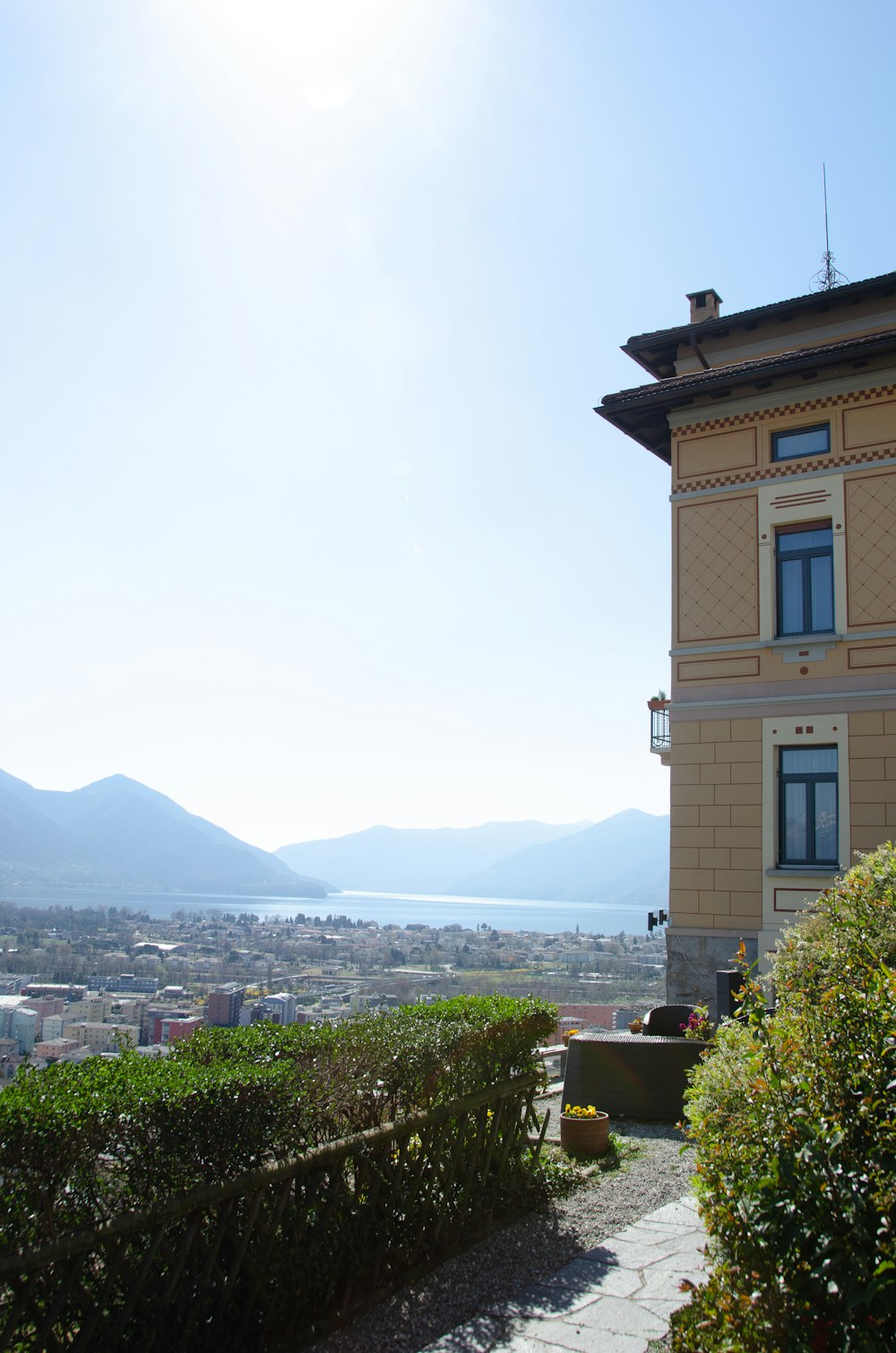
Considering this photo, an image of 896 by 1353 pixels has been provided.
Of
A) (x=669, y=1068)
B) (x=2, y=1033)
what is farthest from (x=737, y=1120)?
(x=669, y=1068)

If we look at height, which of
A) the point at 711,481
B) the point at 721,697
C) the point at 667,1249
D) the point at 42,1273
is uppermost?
the point at 711,481

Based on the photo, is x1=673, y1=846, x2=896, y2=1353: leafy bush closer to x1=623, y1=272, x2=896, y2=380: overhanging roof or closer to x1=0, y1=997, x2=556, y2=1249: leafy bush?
x1=0, y1=997, x2=556, y2=1249: leafy bush

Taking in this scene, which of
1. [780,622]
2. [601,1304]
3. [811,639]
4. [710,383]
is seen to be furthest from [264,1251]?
[710,383]

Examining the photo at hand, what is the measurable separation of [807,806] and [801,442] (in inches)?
208

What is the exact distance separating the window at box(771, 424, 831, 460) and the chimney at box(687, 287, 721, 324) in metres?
3.81

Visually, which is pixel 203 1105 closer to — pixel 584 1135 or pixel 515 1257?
pixel 515 1257

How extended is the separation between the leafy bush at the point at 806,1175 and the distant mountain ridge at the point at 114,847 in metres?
72.4

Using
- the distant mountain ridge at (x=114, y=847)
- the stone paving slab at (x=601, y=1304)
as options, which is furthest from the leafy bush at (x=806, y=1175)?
the distant mountain ridge at (x=114, y=847)

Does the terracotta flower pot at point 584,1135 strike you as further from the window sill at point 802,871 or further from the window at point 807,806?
the window at point 807,806

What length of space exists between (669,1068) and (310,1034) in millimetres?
5330

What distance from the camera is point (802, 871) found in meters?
12.6

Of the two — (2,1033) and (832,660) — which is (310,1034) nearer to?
(2,1033)

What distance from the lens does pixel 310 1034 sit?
548cm

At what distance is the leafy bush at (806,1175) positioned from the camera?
2619 millimetres
